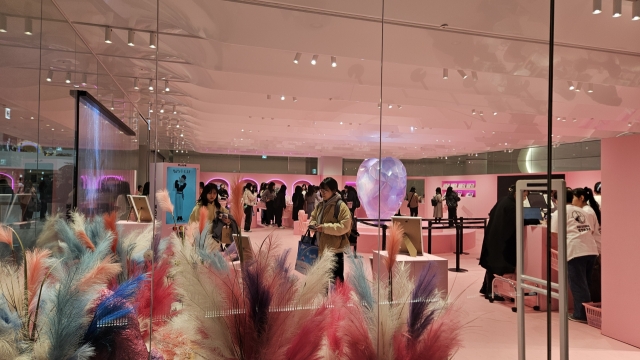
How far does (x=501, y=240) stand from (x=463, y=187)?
225 millimetres

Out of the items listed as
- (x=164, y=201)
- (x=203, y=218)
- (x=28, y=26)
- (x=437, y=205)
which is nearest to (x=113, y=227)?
(x=164, y=201)

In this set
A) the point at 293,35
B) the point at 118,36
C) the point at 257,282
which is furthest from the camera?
the point at 293,35

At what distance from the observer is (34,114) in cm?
217

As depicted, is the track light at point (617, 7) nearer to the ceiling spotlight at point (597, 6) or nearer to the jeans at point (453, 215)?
the ceiling spotlight at point (597, 6)

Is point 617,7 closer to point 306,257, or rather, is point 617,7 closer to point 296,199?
point 296,199

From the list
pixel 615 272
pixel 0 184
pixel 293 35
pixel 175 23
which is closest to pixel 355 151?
pixel 175 23

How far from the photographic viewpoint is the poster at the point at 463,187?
1034 mm

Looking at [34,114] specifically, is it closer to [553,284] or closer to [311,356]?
[311,356]

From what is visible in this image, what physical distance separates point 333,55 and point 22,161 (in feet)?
8.71

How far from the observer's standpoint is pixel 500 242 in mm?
867

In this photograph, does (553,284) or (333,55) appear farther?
(333,55)

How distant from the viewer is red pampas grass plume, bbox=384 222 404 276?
87cm

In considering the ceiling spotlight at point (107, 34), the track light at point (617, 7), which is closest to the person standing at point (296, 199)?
the ceiling spotlight at point (107, 34)

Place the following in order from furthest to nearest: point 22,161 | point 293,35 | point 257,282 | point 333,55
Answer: point 333,55
point 293,35
point 22,161
point 257,282
